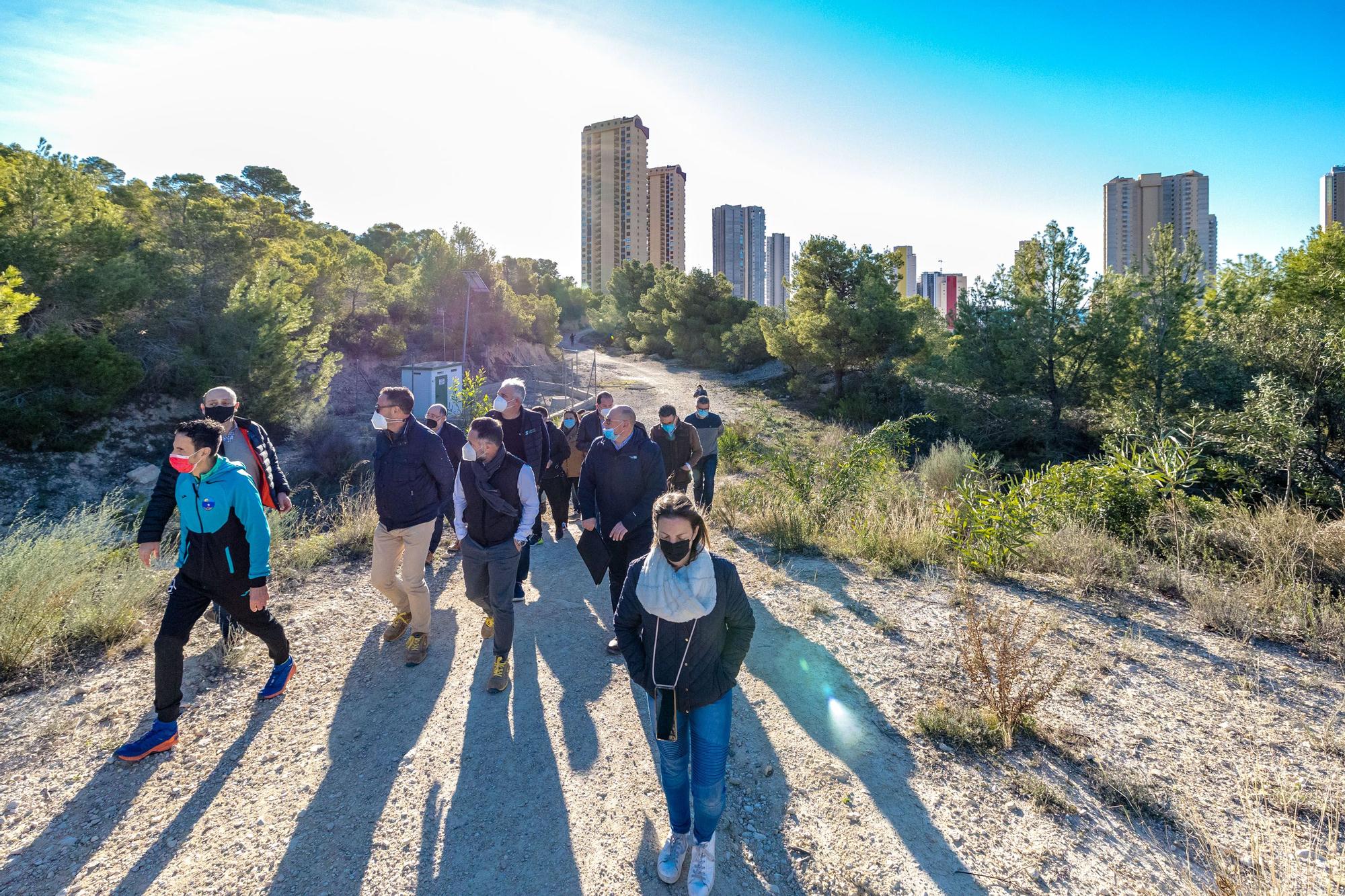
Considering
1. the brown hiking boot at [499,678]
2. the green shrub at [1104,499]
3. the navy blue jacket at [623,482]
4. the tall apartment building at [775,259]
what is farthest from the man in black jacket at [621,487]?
the tall apartment building at [775,259]

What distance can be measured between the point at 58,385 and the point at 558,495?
11.9 meters

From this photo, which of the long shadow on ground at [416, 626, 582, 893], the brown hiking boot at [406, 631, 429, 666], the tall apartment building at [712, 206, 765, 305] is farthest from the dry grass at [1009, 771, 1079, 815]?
the tall apartment building at [712, 206, 765, 305]

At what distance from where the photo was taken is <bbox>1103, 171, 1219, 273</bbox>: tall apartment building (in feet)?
153

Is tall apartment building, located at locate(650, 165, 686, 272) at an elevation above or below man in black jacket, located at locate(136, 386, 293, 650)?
above

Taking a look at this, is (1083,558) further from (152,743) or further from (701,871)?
(152,743)

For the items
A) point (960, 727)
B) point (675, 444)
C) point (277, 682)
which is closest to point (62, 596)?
point (277, 682)

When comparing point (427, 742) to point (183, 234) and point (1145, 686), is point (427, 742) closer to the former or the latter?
point (1145, 686)

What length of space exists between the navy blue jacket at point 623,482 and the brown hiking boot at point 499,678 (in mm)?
1046

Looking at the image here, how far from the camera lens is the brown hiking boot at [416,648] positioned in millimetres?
4242

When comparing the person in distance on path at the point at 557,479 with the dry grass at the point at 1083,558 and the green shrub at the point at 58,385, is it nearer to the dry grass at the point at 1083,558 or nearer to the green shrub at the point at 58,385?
the dry grass at the point at 1083,558

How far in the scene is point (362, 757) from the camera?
3.26 m

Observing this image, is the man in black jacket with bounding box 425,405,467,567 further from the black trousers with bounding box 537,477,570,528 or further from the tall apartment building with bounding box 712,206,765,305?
the tall apartment building with bounding box 712,206,765,305

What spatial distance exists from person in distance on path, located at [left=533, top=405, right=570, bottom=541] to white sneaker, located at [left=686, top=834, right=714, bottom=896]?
401 centimetres

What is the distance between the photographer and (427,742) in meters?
3.38
